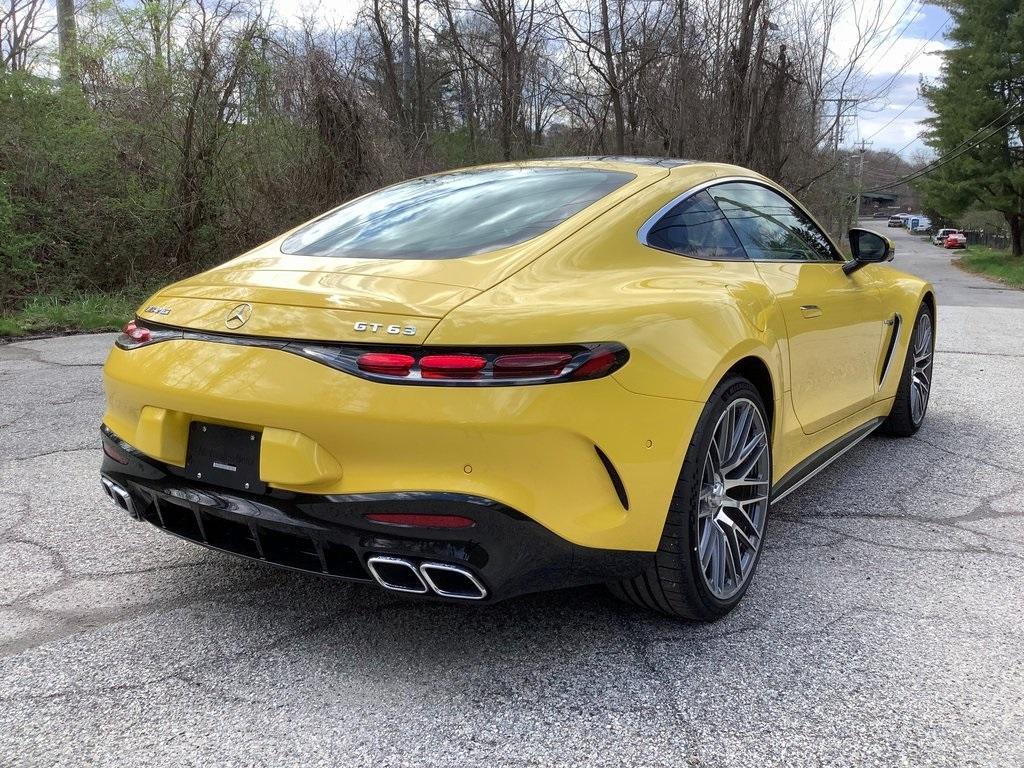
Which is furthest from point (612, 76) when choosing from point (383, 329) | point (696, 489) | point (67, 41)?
point (383, 329)

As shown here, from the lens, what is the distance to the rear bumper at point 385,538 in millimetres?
2105

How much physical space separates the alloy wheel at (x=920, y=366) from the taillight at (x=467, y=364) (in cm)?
341

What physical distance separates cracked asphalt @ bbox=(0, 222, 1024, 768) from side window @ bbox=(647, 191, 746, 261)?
121 cm

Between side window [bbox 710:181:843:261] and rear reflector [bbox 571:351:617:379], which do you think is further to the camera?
side window [bbox 710:181:843:261]

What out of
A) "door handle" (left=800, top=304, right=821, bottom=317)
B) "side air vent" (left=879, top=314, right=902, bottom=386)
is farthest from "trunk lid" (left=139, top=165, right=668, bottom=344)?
"side air vent" (left=879, top=314, right=902, bottom=386)

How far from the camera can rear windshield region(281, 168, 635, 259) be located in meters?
2.70

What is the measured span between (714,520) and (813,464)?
998 mm

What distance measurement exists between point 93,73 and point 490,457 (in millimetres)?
11957

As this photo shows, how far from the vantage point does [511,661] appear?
250 centimetres

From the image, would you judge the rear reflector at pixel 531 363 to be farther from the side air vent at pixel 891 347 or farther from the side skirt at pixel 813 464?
the side air vent at pixel 891 347

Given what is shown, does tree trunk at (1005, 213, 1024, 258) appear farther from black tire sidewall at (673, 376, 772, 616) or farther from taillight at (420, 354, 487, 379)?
taillight at (420, 354, 487, 379)

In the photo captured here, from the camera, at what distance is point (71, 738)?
210 cm

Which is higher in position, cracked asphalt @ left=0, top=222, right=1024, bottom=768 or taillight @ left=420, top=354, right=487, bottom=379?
taillight @ left=420, top=354, right=487, bottom=379

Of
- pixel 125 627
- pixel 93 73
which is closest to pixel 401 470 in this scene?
pixel 125 627
